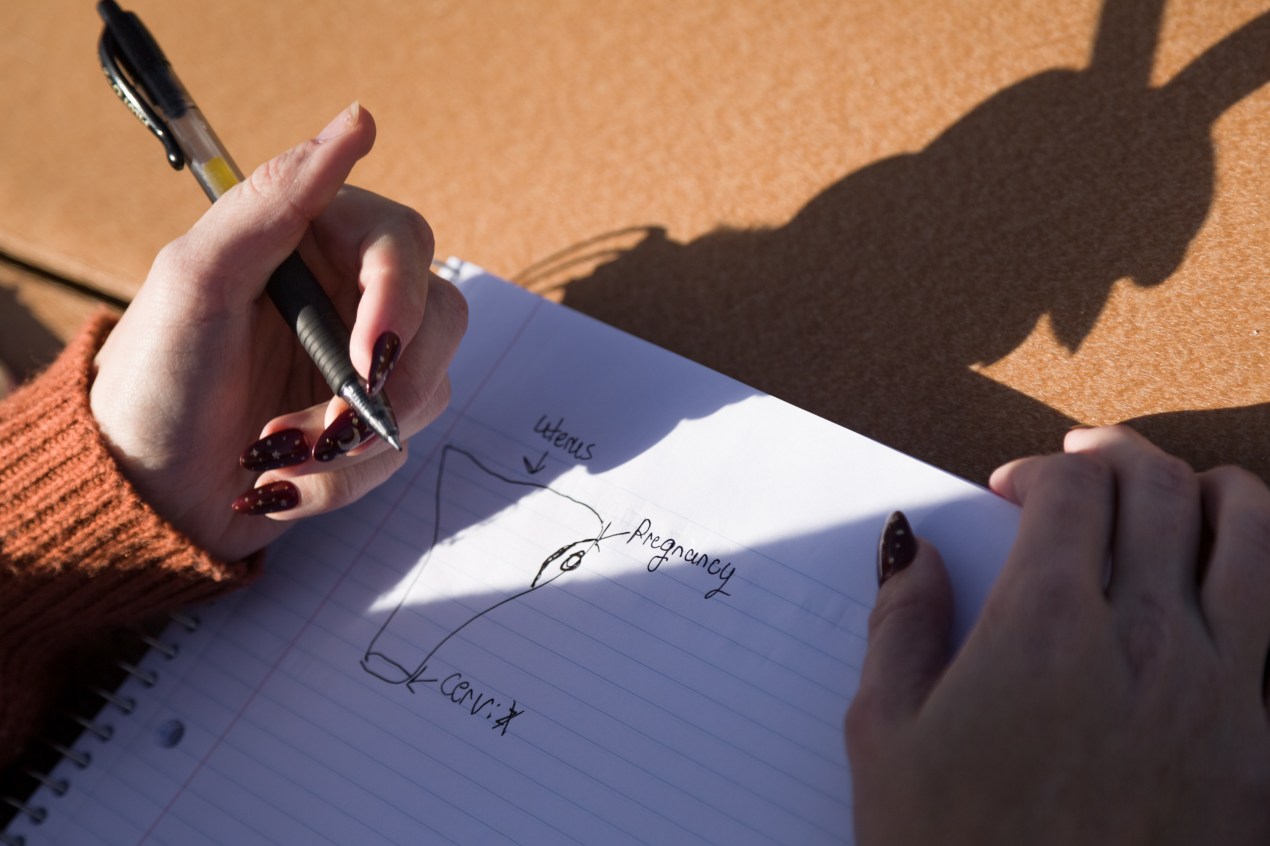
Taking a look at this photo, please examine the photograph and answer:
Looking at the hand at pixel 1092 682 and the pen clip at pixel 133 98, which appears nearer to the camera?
the hand at pixel 1092 682

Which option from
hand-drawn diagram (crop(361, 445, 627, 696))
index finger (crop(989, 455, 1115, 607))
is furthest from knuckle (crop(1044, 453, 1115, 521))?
hand-drawn diagram (crop(361, 445, 627, 696))

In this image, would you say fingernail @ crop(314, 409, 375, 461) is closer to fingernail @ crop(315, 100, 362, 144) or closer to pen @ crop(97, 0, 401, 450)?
pen @ crop(97, 0, 401, 450)

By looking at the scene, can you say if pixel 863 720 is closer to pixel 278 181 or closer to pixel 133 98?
pixel 278 181

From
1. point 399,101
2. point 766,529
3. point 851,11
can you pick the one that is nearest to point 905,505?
point 766,529

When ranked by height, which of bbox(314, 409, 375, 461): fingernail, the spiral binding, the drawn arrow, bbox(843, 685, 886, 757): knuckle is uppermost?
the drawn arrow

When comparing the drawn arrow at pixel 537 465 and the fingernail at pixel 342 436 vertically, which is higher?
the drawn arrow at pixel 537 465

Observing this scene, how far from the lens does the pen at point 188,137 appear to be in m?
0.53

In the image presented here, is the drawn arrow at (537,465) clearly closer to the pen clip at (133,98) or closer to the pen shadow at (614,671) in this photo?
the pen shadow at (614,671)

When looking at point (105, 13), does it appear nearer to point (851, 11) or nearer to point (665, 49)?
point (665, 49)

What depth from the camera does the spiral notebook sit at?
0.49 metres

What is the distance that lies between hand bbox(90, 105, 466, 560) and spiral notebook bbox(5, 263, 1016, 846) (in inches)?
2.3

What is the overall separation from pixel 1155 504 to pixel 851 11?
1.48ft

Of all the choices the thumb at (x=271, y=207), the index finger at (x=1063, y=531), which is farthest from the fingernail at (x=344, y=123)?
the index finger at (x=1063, y=531)

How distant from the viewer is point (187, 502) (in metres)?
0.59
